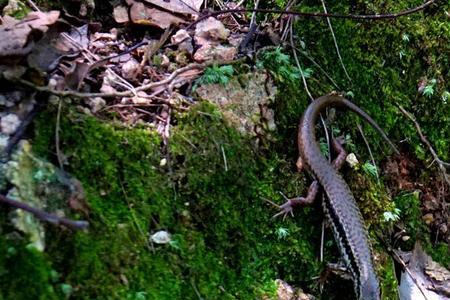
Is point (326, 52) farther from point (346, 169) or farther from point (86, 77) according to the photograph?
point (86, 77)

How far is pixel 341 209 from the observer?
143 inches

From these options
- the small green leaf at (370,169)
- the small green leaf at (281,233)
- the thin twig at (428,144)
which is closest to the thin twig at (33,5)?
the small green leaf at (281,233)

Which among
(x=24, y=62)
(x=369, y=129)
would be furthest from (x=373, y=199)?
(x=24, y=62)

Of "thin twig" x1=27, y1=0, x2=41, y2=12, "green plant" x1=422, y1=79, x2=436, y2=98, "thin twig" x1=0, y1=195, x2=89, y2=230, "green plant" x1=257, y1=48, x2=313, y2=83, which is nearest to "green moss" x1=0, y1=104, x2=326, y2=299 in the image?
"thin twig" x1=0, y1=195, x2=89, y2=230

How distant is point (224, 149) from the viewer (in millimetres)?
3320

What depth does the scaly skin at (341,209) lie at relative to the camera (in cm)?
350

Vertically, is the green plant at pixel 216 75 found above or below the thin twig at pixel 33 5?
below

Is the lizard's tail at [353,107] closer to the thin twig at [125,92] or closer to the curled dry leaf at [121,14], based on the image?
the thin twig at [125,92]

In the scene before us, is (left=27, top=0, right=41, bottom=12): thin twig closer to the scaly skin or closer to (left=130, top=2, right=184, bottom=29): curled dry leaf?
(left=130, top=2, right=184, bottom=29): curled dry leaf

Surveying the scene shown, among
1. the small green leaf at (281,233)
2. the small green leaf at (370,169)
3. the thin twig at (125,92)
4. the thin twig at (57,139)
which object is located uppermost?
the thin twig at (125,92)

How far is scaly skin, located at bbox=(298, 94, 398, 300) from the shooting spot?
3498mm

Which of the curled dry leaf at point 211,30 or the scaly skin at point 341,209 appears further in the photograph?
the curled dry leaf at point 211,30

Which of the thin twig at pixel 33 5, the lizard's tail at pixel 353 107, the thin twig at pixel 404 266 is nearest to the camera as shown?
the thin twig at pixel 33 5

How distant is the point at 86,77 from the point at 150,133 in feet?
1.47
